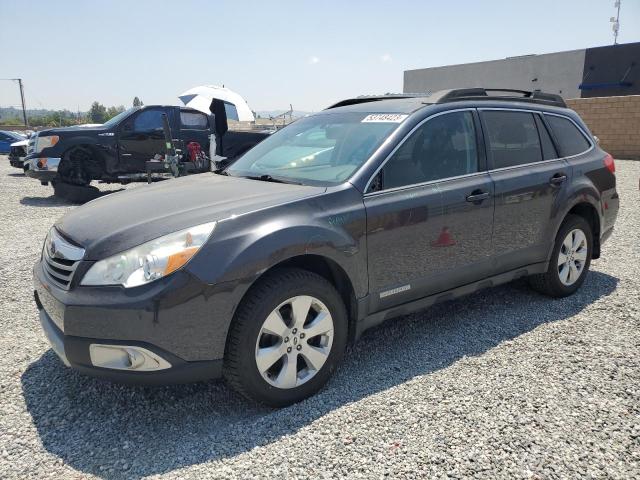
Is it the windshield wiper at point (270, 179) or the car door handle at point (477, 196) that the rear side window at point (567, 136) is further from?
the windshield wiper at point (270, 179)

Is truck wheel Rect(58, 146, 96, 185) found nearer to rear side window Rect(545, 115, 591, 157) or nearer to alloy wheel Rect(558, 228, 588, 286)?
rear side window Rect(545, 115, 591, 157)

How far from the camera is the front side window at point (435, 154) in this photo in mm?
3227

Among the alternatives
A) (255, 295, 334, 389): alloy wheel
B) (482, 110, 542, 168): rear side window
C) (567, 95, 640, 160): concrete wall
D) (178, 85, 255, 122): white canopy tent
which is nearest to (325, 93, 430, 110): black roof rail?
(482, 110, 542, 168): rear side window

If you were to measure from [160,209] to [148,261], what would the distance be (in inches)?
20.0

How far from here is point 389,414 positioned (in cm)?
272

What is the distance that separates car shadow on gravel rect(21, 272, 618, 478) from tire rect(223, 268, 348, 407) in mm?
154

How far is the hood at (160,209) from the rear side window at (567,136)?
250 centimetres

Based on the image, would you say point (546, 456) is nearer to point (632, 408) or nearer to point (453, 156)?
point (632, 408)

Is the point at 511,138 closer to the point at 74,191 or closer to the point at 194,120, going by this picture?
the point at 194,120

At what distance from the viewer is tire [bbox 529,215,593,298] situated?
14.0 feet

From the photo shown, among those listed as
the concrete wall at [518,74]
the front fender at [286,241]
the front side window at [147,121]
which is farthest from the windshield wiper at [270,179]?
the concrete wall at [518,74]

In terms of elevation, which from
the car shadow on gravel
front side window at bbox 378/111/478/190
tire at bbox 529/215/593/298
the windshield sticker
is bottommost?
the car shadow on gravel

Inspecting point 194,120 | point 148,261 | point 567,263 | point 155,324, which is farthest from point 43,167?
point 567,263

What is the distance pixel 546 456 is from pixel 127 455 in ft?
6.54
